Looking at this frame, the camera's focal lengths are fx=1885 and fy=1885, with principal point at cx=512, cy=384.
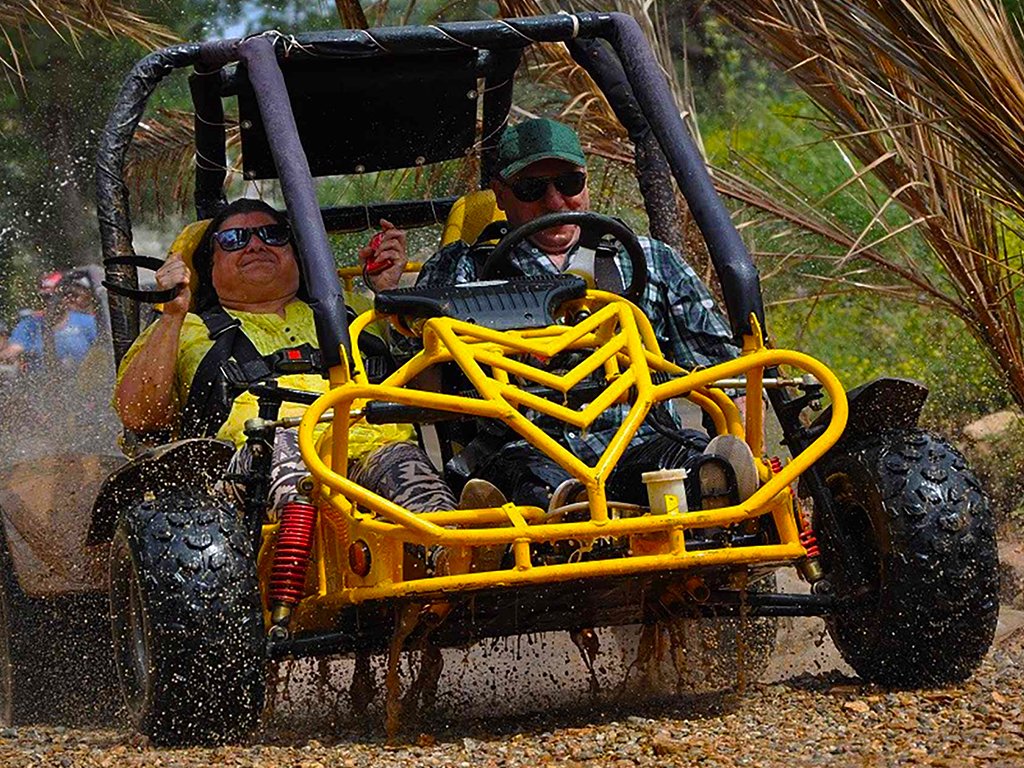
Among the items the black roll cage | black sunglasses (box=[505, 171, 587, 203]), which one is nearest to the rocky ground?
the black roll cage

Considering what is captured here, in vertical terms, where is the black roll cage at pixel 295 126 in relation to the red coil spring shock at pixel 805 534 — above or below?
above

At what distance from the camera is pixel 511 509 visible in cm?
430

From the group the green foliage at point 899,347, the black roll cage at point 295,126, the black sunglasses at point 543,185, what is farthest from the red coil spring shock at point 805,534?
the green foliage at point 899,347

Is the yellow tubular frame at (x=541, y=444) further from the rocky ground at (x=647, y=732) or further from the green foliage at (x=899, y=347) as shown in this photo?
the green foliage at (x=899, y=347)

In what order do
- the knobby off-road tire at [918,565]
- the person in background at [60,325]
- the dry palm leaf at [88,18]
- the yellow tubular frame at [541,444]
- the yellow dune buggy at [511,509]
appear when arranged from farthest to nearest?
the person in background at [60,325] < the dry palm leaf at [88,18] < the knobby off-road tire at [918,565] < the yellow dune buggy at [511,509] < the yellow tubular frame at [541,444]

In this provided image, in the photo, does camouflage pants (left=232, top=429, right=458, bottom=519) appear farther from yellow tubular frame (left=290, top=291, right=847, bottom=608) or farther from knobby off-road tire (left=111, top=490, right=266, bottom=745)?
knobby off-road tire (left=111, top=490, right=266, bottom=745)

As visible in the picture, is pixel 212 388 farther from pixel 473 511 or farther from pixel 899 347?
pixel 899 347

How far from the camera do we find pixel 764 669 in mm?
6012

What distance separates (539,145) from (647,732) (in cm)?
185

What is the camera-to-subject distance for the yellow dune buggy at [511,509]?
171 inches

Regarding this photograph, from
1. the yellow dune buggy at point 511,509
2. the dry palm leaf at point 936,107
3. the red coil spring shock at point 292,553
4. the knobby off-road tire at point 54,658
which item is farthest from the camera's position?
the knobby off-road tire at point 54,658

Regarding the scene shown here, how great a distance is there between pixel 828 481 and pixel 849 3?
1.52m

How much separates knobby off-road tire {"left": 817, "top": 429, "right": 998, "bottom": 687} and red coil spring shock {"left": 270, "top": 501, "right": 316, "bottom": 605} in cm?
137

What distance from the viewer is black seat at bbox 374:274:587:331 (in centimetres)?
482
